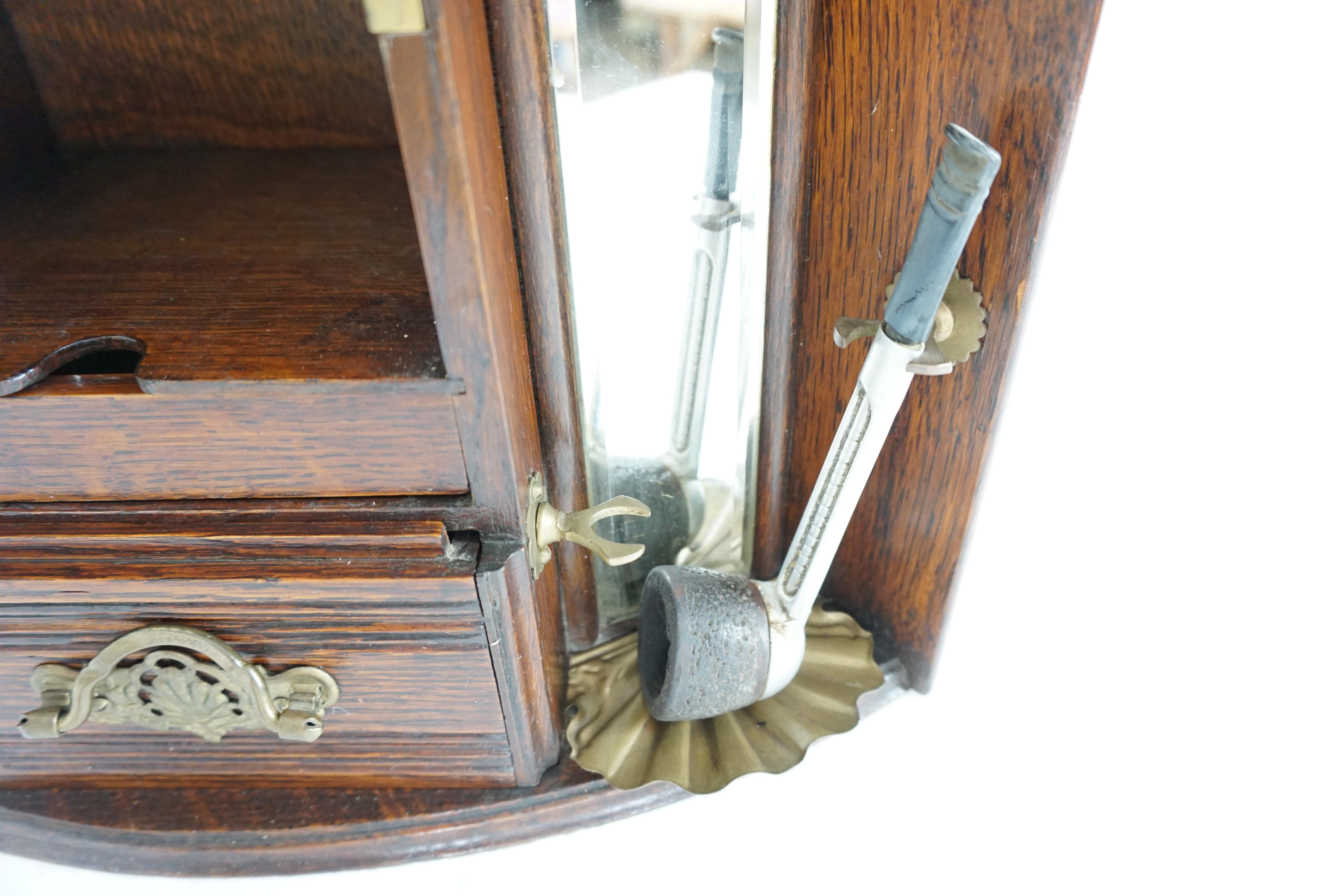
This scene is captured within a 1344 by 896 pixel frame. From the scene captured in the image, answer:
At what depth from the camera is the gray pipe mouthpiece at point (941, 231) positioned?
358 millimetres

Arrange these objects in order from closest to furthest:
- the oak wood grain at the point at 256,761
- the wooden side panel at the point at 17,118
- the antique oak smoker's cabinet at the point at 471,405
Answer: the antique oak smoker's cabinet at the point at 471,405
the oak wood grain at the point at 256,761
the wooden side panel at the point at 17,118

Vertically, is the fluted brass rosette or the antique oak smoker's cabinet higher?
the antique oak smoker's cabinet

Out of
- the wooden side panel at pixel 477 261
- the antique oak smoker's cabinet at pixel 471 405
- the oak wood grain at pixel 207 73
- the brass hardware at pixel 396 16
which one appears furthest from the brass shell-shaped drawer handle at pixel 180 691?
the oak wood grain at pixel 207 73

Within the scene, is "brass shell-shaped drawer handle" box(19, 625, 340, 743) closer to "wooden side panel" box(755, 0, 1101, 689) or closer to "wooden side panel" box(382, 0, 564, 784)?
"wooden side panel" box(382, 0, 564, 784)

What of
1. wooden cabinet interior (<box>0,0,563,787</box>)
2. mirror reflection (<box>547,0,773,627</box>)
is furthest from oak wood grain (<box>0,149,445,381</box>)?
mirror reflection (<box>547,0,773,627</box>)

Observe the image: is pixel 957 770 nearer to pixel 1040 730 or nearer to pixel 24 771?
pixel 1040 730

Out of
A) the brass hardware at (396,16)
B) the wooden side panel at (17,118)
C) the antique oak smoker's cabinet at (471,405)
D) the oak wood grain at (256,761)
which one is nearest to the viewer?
the brass hardware at (396,16)

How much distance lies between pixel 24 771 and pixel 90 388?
306 mm

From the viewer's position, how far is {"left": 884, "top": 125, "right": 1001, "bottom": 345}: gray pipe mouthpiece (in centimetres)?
36

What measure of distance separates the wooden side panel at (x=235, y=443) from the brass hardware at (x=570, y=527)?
0.17 feet

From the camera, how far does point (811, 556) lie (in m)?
0.52

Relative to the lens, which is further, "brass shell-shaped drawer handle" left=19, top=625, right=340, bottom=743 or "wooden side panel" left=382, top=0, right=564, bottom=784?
"brass shell-shaped drawer handle" left=19, top=625, right=340, bottom=743

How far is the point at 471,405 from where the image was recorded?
1.27ft

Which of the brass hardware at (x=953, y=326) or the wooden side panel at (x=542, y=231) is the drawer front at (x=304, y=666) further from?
the brass hardware at (x=953, y=326)
